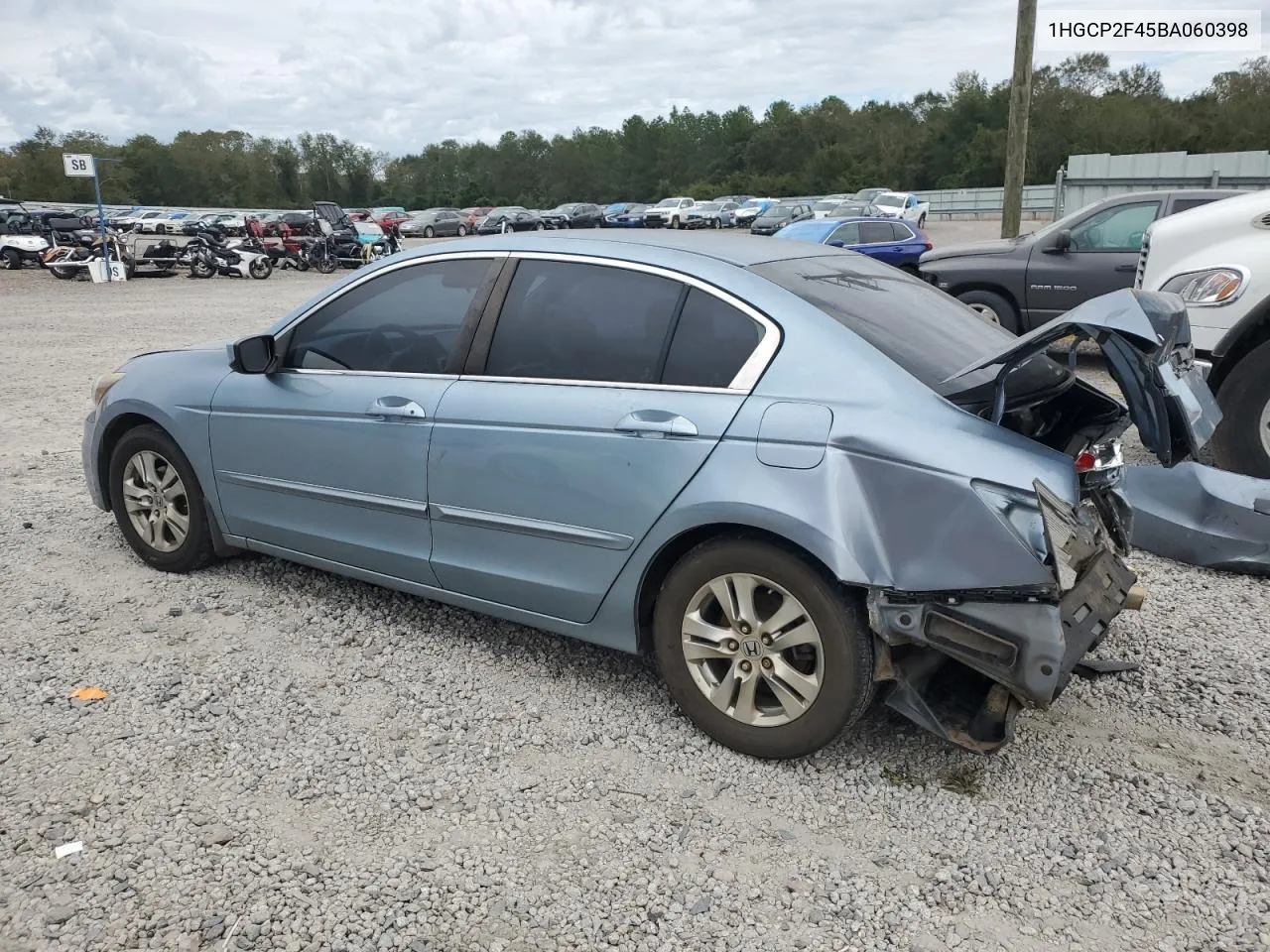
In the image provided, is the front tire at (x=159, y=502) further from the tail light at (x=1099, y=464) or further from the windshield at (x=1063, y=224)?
the windshield at (x=1063, y=224)

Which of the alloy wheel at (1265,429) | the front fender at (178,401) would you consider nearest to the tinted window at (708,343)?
the front fender at (178,401)

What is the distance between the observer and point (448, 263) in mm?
3986

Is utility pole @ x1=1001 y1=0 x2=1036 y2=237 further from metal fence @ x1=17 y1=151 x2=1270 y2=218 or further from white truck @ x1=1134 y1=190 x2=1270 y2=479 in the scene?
metal fence @ x1=17 y1=151 x2=1270 y2=218

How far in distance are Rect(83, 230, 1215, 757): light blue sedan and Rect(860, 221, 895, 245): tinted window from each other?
15.3 metres

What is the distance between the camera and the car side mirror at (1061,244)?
10078mm

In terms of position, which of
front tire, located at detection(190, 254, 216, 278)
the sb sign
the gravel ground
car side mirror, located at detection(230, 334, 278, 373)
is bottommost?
the gravel ground

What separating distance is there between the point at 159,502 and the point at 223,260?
2194 centimetres

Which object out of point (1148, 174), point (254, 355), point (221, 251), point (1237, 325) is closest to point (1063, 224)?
point (1237, 325)

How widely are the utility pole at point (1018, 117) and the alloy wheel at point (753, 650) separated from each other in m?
13.3

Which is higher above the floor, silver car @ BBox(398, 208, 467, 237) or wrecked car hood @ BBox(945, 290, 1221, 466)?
silver car @ BBox(398, 208, 467, 237)

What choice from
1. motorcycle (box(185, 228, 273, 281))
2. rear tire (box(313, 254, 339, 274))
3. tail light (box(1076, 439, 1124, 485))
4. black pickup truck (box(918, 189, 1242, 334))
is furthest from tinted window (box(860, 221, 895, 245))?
tail light (box(1076, 439, 1124, 485))

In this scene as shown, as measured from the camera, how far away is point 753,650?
3117mm

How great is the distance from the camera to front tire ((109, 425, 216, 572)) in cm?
466

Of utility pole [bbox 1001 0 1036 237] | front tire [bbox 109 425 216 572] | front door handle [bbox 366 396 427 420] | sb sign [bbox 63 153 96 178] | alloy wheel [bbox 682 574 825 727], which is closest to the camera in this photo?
alloy wheel [bbox 682 574 825 727]
